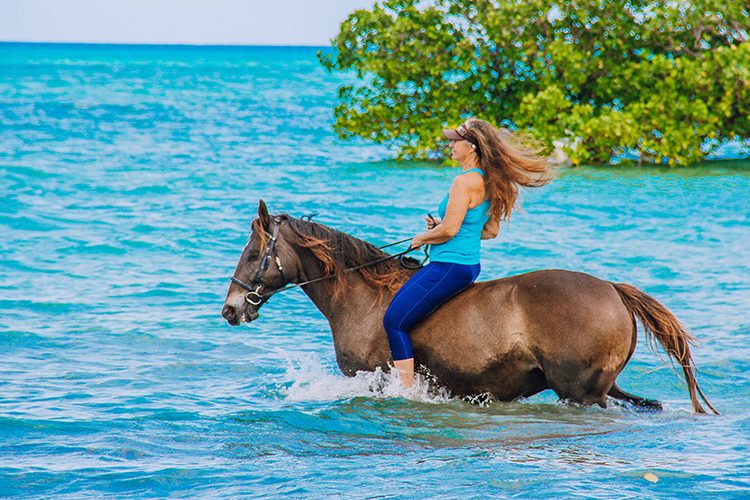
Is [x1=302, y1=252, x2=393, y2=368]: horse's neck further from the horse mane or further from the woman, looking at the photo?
the woman

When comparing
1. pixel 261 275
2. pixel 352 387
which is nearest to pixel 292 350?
pixel 352 387

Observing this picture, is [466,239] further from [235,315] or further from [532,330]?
[235,315]

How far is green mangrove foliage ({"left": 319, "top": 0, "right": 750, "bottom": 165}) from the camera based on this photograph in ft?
71.5

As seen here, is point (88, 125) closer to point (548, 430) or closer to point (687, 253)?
point (687, 253)

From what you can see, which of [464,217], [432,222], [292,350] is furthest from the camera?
[292,350]

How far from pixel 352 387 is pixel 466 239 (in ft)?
5.19

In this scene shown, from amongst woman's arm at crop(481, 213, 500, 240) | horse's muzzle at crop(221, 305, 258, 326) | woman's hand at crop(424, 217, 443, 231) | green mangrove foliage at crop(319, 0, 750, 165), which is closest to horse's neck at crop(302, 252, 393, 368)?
horse's muzzle at crop(221, 305, 258, 326)

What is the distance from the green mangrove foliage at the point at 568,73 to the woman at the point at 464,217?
15.0 metres

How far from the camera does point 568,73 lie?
22969mm

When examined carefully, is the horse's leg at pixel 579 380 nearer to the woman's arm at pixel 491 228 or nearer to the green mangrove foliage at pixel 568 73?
the woman's arm at pixel 491 228

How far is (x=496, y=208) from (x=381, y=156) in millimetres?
21842

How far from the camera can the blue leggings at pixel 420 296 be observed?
265 inches

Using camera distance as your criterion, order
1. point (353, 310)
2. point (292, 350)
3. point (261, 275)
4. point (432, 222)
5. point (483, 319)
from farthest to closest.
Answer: point (292, 350) < point (353, 310) < point (261, 275) < point (432, 222) < point (483, 319)

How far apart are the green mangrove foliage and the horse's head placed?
14983mm
